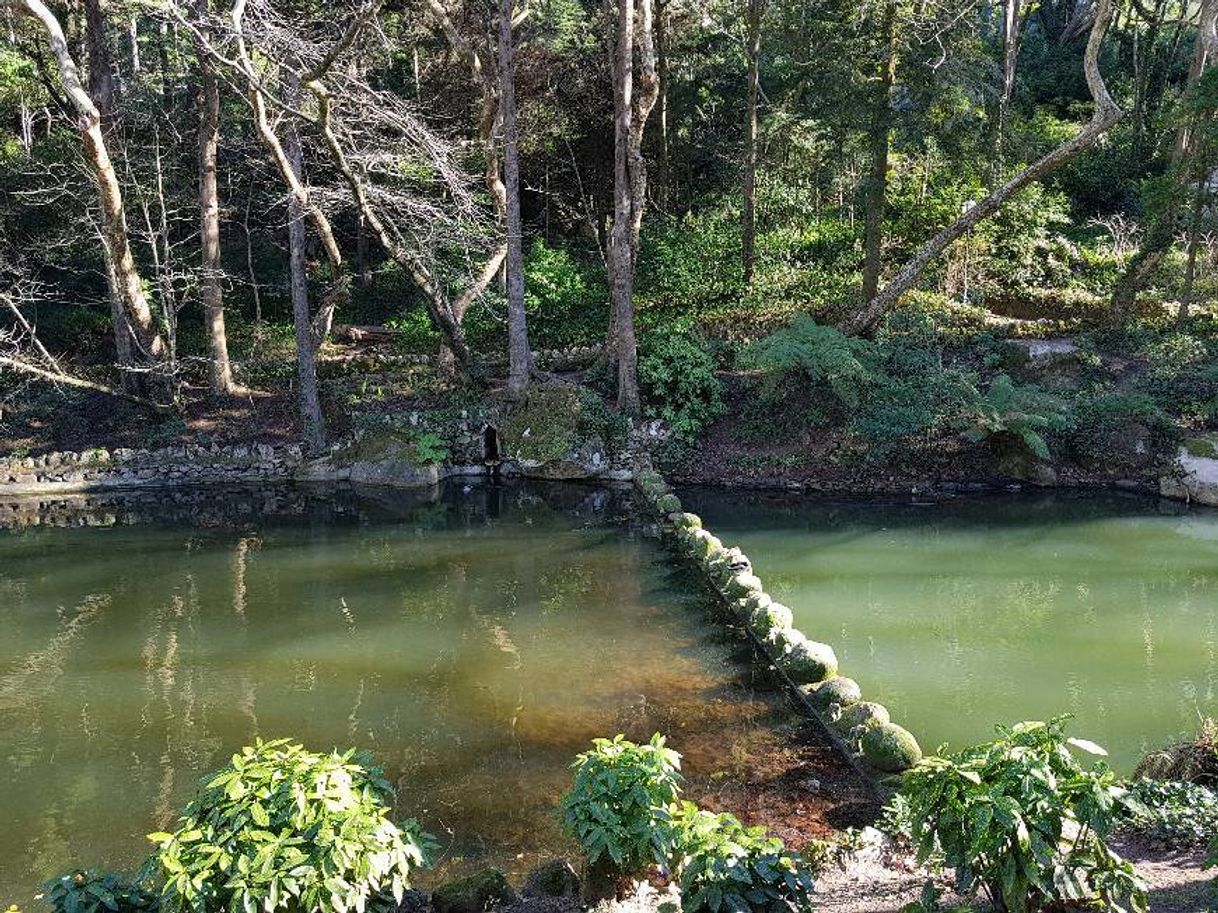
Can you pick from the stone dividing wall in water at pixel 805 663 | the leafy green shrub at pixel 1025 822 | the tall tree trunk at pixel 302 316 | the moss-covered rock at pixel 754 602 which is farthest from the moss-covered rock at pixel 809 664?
the tall tree trunk at pixel 302 316

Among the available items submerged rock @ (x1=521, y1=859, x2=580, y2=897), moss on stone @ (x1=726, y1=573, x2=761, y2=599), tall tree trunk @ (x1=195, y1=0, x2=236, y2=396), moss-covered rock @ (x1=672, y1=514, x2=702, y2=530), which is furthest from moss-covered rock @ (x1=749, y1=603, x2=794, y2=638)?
→ tall tree trunk @ (x1=195, y1=0, x2=236, y2=396)

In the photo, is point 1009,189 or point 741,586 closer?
point 741,586

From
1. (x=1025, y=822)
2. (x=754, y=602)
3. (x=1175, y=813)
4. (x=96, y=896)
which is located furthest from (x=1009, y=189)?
(x=96, y=896)

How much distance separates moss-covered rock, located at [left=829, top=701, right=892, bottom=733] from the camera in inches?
253

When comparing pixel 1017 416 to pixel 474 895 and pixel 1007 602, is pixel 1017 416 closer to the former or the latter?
pixel 1007 602

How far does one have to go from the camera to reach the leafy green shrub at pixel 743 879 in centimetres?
375

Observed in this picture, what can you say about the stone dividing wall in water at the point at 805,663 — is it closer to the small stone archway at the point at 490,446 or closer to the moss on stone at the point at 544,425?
the moss on stone at the point at 544,425

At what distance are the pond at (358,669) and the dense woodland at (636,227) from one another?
178 inches

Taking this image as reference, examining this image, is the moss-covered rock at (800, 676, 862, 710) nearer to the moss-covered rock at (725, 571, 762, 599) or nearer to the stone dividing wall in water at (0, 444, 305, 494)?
the moss-covered rock at (725, 571, 762, 599)

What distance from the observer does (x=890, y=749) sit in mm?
6105

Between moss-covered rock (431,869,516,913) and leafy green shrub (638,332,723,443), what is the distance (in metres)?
11.3

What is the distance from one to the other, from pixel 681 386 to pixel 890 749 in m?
10.2

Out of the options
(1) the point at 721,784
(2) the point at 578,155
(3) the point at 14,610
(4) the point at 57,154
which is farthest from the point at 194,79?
(1) the point at 721,784

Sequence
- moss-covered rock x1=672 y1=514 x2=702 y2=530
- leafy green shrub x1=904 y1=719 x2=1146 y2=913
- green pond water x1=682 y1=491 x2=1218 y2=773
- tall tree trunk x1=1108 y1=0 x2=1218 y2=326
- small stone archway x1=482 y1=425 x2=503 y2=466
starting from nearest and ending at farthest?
1. leafy green shrub x1=904 y1=719 x2=1146 y2=913
2. green pond water x1=682 y1=491 x2=1218 y2=773
3. moss-covered rock x1=672 y1=514 x2=702 y2=530
4. small stone archway x1=482 y1=425 x2=503 y2=466
5. tall tree trunk x1=1108 y1=0 x2=1218 y2=326
